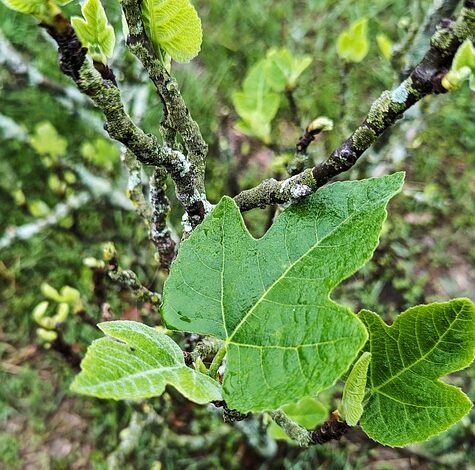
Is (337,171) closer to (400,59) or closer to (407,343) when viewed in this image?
(407,343)

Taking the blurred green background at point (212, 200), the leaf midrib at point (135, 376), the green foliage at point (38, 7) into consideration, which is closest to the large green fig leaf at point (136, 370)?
the leaf midrib at point (135, 376)

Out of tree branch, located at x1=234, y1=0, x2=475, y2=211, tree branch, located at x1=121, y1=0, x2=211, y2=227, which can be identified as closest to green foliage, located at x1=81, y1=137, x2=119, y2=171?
tree branch, located at x1=121, y1=0, x2=211, y2=227

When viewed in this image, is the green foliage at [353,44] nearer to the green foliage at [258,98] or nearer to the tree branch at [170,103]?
the green foliage at [258,98]

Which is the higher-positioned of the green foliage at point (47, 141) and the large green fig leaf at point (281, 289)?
the large green fig leaf at point (281, 289)

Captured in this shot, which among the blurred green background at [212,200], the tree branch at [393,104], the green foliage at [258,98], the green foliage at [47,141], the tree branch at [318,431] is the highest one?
the tree branch at [393,104]

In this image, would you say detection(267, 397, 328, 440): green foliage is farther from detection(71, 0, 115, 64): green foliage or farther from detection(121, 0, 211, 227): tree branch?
detection(71, 0, 115, 64): green foliage

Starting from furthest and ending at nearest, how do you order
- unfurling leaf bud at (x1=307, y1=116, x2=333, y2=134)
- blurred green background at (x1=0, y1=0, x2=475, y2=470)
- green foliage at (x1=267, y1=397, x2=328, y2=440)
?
blurred green background at (x1=0, y1=0, x2=475, y2=470) → green foliage at (x1=267, y1=397, x2=328, y2=440) → unfurling leaf bud at (x1=307, y1=116, x2=333, y2=134)
